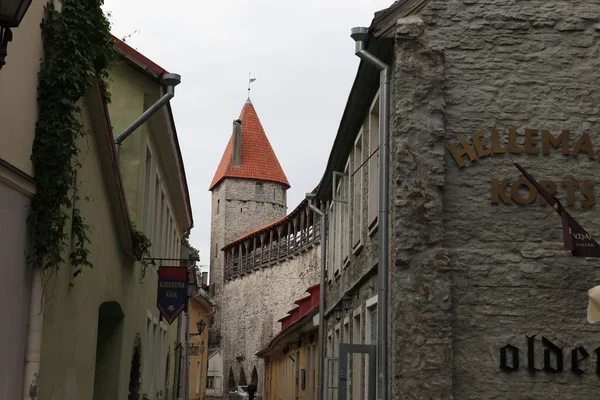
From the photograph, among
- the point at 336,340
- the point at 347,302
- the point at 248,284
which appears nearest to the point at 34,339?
the point at 347,302

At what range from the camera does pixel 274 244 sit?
53250mm

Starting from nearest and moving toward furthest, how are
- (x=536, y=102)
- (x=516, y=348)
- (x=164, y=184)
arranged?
(x=516, y=348)
(x=536, y=102)
(x=164, y=184)

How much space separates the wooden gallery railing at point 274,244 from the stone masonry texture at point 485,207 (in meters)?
33.0

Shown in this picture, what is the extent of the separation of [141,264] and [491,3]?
5.79 metres

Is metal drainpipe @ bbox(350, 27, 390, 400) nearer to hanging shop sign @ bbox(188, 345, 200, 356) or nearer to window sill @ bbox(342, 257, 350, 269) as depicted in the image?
window sill @ bbox(342, 257, 350, 269)

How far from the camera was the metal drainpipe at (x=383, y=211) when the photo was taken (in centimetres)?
928

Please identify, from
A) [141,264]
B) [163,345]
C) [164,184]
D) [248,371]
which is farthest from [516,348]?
[248,371]

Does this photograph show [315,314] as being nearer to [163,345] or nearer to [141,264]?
[163,345]

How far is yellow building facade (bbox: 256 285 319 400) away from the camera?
21.5m

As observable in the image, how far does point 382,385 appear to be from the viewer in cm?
920

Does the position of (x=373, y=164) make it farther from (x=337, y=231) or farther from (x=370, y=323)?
(x=337, y=231)

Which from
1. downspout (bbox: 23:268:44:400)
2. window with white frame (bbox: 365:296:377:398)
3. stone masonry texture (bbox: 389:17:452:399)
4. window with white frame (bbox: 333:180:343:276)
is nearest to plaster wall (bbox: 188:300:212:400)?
window with white frame (bbox: 333:180:343:276)

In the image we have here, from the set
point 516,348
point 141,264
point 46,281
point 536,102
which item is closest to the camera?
point 46,281

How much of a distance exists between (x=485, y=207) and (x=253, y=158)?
2482 inches
